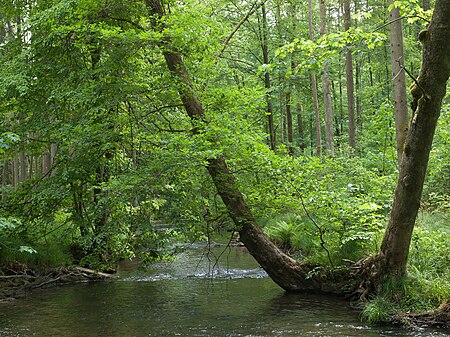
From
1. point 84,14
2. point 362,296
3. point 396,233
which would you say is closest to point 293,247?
point 362,296

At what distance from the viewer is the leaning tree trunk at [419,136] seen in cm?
619

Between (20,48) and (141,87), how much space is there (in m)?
4.11

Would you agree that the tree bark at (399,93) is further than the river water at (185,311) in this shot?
Yes

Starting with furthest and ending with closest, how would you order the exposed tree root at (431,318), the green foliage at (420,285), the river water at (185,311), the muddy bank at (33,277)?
the muddy bank at (33,277)
the river water at (185,311)
the green foliage at (420,285)
the exposed tree root at (431,318)

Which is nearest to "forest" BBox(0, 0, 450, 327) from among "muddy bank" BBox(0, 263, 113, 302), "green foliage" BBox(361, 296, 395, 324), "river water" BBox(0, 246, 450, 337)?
"green foliage" BBox(361, 296, 395, 324)

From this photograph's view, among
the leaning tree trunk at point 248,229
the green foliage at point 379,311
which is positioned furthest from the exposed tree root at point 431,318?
the leaning tree trunk at point 248,229

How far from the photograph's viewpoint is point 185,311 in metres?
8.53

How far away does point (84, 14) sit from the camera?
8.66 metres

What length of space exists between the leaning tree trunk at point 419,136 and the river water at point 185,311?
4.41 feet

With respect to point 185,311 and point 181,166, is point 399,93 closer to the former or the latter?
point 181,166

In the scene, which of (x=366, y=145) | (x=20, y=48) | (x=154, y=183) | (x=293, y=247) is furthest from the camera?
(x=366, y=145)

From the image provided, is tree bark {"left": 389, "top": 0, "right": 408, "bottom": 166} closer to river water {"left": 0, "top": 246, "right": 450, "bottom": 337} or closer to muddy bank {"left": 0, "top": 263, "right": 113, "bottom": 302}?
river water {"left": 0, "top": 246, "right": 450, "bottom": 337}

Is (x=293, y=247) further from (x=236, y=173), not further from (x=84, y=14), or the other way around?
(x=84, y=14)

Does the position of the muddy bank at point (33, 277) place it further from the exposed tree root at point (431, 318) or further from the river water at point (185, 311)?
the exposed tree root at point (431, 318)
